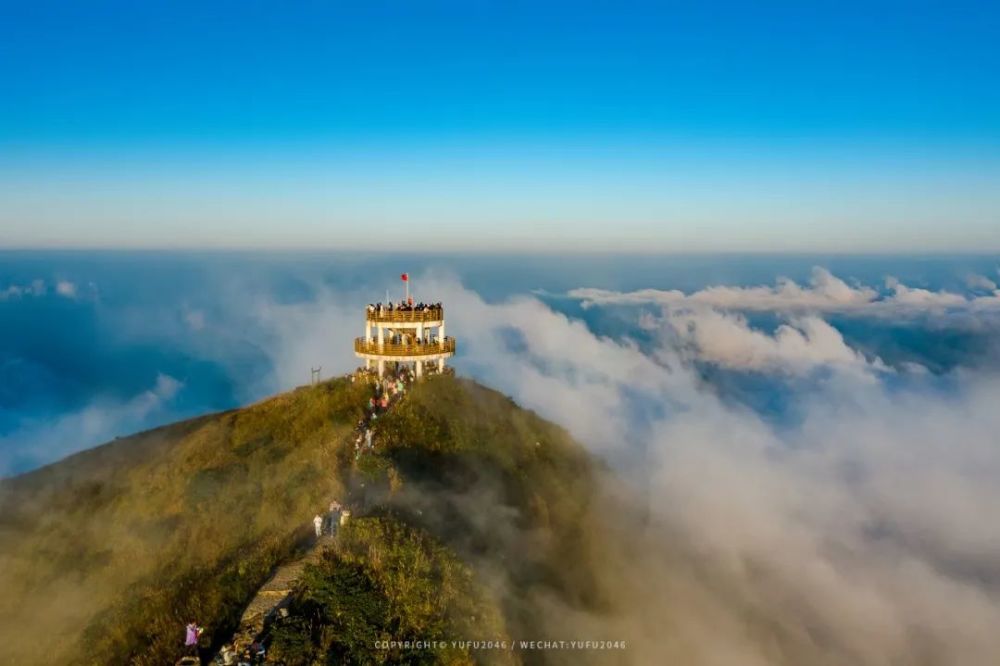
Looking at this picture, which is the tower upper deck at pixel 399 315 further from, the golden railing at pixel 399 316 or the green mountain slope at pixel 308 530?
the green mountain slope at pixel 308 530

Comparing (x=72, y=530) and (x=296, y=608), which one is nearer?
(x=296, y=608)

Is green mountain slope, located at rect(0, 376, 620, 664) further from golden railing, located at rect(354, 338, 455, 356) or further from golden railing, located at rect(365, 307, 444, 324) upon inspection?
golden railing, located at rect(365, 307, 444, 324)

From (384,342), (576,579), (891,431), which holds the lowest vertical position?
(891,431)

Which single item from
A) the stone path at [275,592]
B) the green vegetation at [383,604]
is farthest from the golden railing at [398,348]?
the stone path at [275,592]

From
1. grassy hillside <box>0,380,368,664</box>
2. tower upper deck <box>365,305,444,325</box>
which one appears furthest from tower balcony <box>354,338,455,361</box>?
grassy hillside <box>0,380,368,664</box>

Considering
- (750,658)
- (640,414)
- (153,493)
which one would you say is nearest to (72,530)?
(153,493)

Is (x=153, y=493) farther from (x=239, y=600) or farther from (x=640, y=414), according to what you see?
(x=640, y=414)
